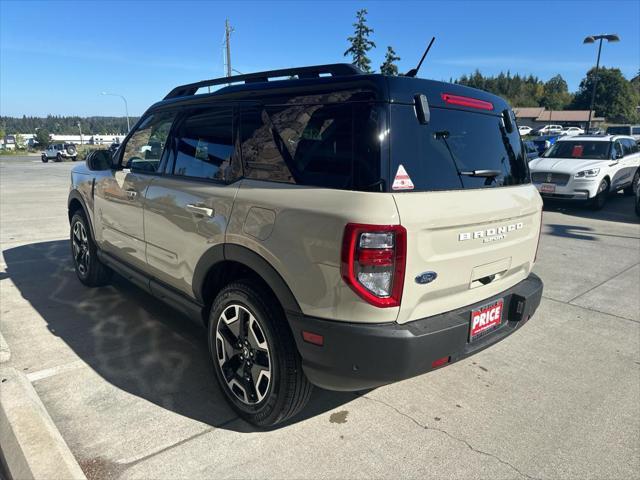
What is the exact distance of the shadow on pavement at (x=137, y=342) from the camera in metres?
2.91

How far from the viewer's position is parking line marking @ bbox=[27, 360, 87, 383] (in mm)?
3145

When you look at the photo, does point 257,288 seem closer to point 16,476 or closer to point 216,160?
point 216,160

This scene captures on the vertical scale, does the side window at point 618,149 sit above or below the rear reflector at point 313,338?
above

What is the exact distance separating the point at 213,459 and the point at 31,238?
6760 millimetres

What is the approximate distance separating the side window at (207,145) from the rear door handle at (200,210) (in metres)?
0.21

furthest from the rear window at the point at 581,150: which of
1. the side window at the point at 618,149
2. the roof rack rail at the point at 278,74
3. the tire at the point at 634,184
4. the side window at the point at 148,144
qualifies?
the side window at the point at 148,144

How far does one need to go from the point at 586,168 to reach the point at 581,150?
1364 mm

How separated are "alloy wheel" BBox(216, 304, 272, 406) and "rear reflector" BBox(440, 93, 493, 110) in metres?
1.59

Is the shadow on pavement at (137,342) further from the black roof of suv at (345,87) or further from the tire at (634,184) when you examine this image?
the tire at (634,184)

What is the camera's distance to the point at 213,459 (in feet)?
7.79

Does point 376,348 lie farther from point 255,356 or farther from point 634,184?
point 634,184

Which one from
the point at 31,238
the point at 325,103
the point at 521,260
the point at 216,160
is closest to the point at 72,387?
the point at 216,160

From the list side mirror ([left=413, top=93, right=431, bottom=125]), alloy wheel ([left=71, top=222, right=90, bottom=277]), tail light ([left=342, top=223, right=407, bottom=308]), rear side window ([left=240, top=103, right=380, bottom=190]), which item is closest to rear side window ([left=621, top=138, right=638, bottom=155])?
side mirror ([left=413, top=93, right=431, bottom=125])

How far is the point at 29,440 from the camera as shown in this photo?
2338mm
